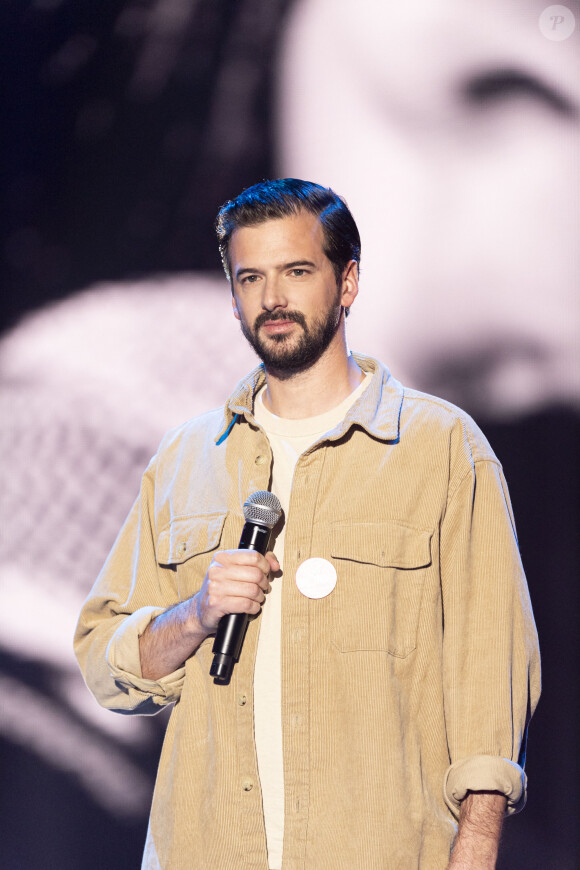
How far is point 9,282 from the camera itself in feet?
9.23

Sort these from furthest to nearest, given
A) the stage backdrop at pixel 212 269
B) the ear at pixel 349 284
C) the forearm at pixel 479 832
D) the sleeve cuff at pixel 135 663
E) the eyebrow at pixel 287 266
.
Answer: the stage backdrop at pixel 212 269
the ear at pixel 349 284
the eyebrow at pixel 287 266
the sleeve cuff at pixel 135 663
the forearm at pixel 479 832

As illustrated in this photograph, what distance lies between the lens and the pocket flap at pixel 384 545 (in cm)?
152

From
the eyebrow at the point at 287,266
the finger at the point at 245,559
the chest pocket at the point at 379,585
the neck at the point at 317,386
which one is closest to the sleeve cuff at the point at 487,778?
the chest pocket at the point at 379,585

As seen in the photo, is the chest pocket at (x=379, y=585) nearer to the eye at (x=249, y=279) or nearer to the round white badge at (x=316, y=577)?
the round white badge at (x=316, y=577)

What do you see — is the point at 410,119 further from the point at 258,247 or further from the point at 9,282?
the point at 9,282

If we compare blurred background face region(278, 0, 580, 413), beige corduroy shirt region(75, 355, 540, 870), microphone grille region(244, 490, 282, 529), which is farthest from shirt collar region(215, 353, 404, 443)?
blurred background face region(278, 0, 580, 413)

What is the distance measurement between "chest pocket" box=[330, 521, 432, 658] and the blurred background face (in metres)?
0.91

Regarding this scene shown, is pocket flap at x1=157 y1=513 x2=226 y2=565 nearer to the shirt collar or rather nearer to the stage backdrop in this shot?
the shirt collar

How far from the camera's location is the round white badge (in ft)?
5.00

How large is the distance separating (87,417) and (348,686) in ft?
4.97

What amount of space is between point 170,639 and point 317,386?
1.92 ft

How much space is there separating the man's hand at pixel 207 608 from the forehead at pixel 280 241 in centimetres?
64

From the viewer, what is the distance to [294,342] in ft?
5.63

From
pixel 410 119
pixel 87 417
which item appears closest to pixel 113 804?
pixel 87 417
